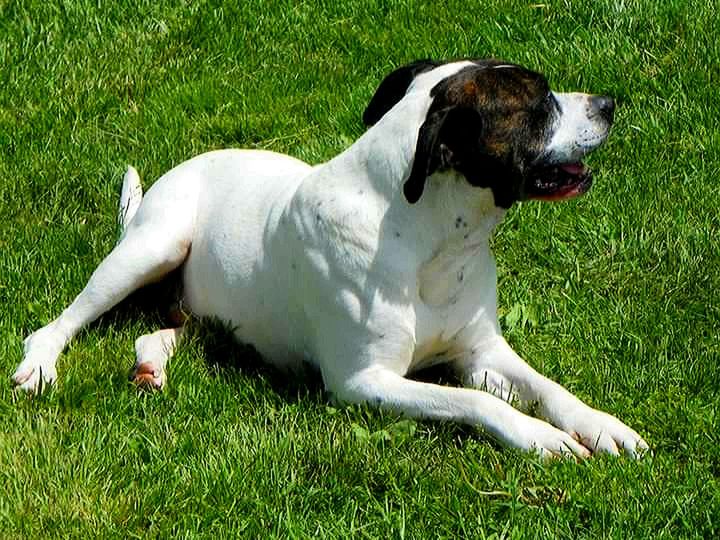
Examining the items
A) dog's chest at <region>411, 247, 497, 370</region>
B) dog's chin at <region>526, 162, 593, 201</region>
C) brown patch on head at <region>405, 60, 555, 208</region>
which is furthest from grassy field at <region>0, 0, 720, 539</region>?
brown patch on head at <region>405, 60, 555, 208</region>

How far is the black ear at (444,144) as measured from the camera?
14.6ft

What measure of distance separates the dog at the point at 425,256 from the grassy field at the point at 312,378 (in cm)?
13

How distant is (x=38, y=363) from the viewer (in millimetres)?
5121

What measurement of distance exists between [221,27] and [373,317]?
12.1ft

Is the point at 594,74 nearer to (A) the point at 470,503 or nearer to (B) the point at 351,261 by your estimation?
(B) the point at 351,261

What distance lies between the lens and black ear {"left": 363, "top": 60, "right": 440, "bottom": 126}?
4988 millimetres

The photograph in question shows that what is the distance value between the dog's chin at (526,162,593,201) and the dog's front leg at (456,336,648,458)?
0.65m

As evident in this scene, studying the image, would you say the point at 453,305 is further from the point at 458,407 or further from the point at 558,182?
the point at 558,182

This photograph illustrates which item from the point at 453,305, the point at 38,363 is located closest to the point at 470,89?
the point at 453,305

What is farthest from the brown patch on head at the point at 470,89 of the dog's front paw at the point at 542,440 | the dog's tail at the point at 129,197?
the dog's tail at the point at 129,197

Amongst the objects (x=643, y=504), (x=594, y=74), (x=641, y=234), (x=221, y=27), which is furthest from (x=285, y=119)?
(x=643, y=504)

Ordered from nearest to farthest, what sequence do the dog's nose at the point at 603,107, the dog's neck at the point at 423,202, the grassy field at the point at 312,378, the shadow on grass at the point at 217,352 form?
the grassy field at the point at 312,378
the dog's neck at the point at 423,202
the dog's nose at the point at 603,107
the shadow on grass at the point at 217,352

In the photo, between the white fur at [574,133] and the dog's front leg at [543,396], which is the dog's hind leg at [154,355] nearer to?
the dog's front leg at [543,396]

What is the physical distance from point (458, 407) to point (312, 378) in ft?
2.50
